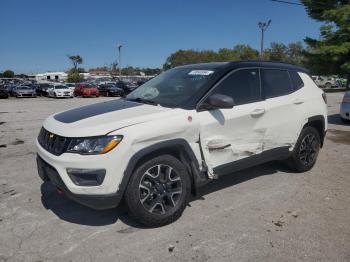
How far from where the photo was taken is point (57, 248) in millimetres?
3287

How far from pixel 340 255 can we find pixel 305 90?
2841mm

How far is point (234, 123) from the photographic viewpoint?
416cm

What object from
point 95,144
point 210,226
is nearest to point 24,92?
point 95,144

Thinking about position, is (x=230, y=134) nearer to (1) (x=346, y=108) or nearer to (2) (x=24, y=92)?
(1) (x=346, y=108)

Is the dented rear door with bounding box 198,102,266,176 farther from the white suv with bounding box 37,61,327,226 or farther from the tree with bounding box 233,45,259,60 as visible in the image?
the tree with bounding box 233,45,259,60

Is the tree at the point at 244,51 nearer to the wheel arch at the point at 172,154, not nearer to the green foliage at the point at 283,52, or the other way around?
the green foliage at the point at 283,52

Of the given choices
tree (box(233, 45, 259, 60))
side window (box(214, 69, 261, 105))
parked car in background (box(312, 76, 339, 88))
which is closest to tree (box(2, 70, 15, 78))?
tree (box(233, 45, 259, 60))

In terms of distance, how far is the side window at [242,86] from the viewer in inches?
167

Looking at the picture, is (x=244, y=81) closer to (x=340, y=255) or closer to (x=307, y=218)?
(x=307, y=218)

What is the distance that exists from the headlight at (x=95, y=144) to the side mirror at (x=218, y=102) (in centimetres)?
112

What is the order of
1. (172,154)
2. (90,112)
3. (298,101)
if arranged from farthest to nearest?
1. (298,101)
2. (90,112)
3. (172,154)

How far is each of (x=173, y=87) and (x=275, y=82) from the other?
1513mm

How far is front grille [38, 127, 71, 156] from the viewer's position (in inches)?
136

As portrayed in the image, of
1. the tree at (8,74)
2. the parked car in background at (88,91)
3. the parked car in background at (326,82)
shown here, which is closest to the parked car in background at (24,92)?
the parked car in background at (88,91)
